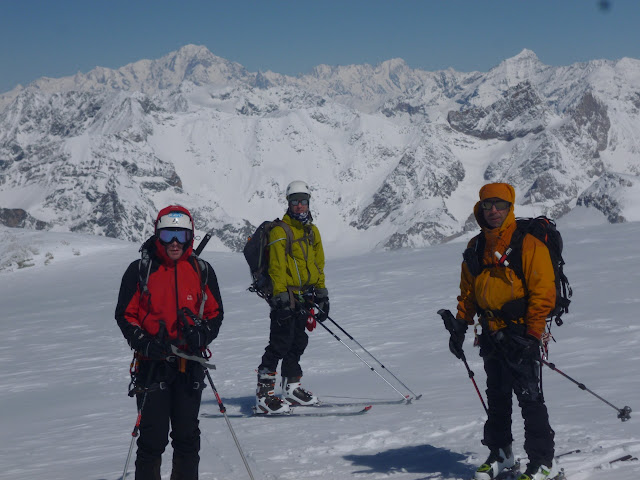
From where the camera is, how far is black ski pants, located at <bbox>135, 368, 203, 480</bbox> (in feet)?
18.2

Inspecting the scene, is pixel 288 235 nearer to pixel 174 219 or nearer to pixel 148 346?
pixel 174 219

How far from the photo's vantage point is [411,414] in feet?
26.4

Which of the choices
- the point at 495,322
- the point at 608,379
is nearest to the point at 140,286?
the point at 495,322

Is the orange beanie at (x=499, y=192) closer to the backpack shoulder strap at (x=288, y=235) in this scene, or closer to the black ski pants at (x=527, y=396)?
the black ski pants at (x=527, y=396)

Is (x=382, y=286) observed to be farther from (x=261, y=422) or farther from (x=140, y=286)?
(x=140, y=286)

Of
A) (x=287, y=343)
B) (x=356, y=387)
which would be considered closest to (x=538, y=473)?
(x=287, y=343)

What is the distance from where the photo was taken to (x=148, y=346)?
540 centimetres

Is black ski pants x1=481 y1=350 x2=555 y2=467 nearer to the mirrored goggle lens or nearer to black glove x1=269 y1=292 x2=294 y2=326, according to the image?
the mirrored goggle lens

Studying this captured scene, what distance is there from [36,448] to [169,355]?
13.4 ft

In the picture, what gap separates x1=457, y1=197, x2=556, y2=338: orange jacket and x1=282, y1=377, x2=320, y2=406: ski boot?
157 inches

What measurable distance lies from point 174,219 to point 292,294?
334 cm

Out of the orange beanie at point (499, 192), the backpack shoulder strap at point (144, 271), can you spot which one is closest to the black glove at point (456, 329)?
the orange beanie at point (499, 192)

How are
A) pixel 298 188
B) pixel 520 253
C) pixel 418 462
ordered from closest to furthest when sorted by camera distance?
pixel 520 253
pixel 418 462
pixel 298 188

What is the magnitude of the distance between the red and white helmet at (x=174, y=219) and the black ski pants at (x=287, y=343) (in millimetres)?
3293
